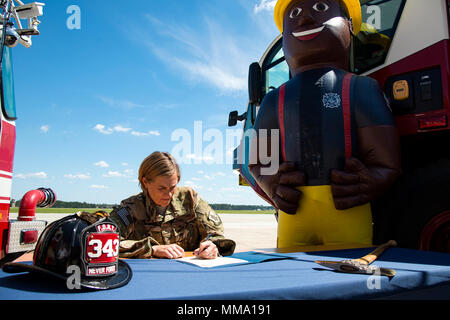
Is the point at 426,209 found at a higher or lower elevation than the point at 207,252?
higher

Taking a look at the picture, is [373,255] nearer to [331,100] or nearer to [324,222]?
[324,222]

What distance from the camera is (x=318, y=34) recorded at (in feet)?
8.85

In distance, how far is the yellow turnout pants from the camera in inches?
95.3

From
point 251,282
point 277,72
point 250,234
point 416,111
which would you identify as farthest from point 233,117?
point 250,234

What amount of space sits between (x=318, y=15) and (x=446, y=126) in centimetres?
128

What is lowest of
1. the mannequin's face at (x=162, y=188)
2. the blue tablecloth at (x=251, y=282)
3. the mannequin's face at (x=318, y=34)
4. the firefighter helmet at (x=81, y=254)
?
the blue tablecloth at (x=251, y=282)

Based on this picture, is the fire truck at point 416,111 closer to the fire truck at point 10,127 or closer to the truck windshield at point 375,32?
the truck windshield at point 375,32

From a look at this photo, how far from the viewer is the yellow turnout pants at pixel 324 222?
2422mm

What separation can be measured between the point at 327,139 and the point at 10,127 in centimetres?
249

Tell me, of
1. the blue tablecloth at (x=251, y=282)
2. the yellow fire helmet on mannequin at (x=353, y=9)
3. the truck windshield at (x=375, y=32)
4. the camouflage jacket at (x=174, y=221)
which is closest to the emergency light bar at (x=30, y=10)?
the camouflage jacket at (x=174, y=221)

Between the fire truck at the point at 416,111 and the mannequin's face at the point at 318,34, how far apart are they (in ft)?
1.07

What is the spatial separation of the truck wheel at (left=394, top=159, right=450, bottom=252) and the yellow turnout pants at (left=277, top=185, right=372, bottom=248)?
0.23m
